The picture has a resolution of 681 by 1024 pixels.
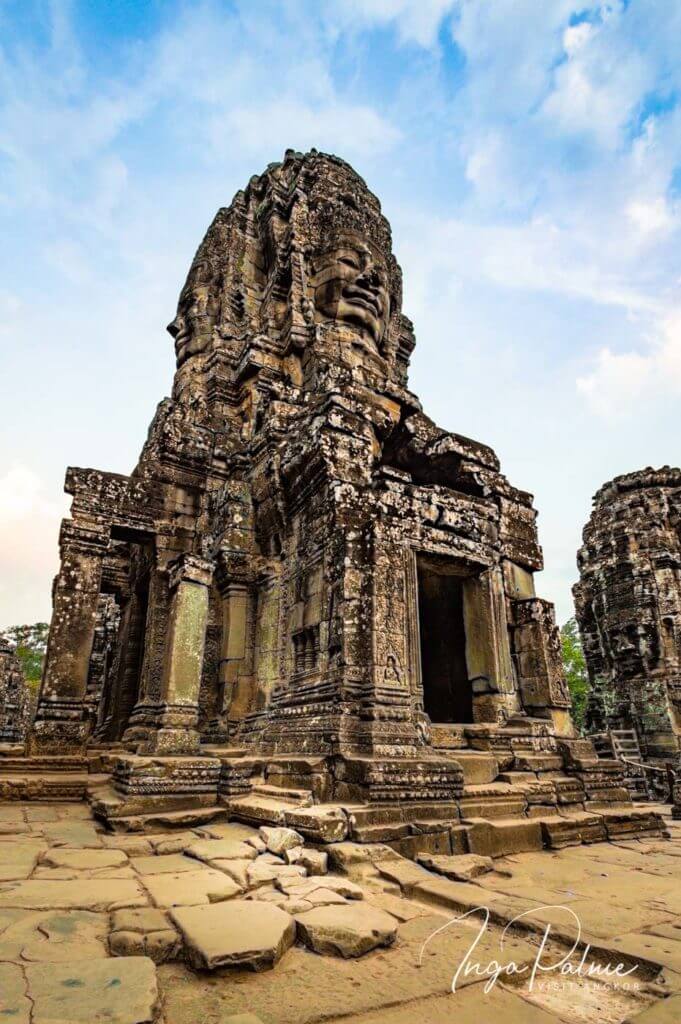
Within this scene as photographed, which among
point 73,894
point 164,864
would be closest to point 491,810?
point 164,864

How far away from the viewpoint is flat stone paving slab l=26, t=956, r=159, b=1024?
206 cm

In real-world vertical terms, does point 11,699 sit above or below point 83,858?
above

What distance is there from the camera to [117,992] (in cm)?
225

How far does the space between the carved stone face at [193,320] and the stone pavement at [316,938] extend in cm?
1264

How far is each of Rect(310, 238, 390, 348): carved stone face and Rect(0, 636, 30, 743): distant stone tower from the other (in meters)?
18.0

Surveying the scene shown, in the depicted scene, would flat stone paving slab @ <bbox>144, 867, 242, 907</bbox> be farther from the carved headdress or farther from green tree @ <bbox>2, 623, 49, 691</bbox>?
green tree @ <bbox>2, 623, 49, 691</bbox>

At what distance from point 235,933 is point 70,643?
24.3 ft

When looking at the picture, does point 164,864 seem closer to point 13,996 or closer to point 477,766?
point 13,996

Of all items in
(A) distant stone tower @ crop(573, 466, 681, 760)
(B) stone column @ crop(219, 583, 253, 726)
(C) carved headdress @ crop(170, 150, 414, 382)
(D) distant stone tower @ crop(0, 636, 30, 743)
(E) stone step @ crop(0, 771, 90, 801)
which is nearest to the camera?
(E) stone step @ crop(0, 771, 90, 801)

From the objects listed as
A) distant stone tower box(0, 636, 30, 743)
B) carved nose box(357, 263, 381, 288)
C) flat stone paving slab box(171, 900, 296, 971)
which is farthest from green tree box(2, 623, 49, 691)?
flat stone paving slab box(171, 900, 296, 971)

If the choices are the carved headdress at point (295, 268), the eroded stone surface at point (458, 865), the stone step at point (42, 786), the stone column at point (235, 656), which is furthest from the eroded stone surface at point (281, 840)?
the carved headdress at point (295, 268)

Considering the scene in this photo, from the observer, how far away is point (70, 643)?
916 cm

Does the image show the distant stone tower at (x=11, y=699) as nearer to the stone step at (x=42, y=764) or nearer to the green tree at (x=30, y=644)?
the stone step at (x=42, y=764)

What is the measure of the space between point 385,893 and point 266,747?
3.91 m
